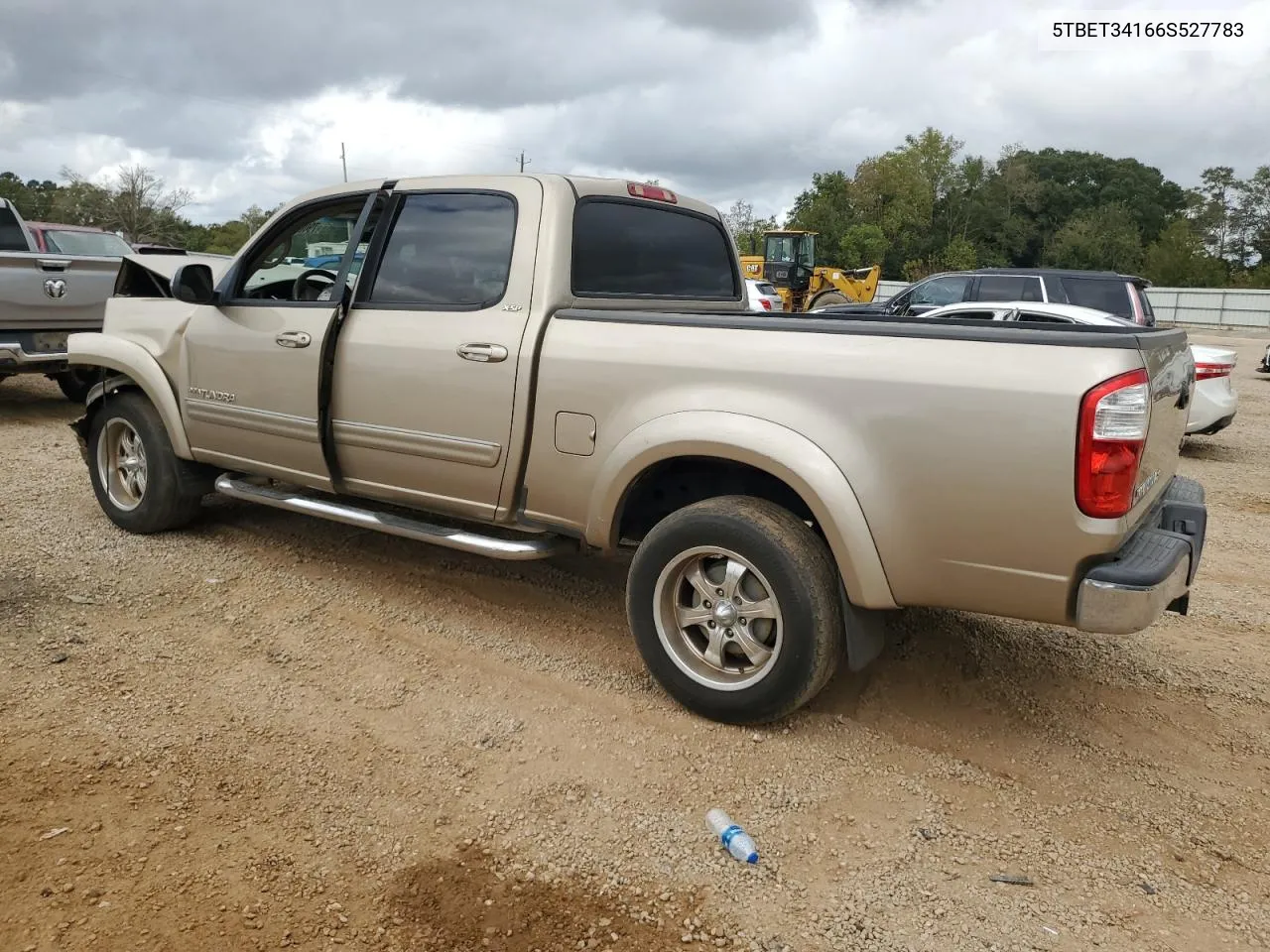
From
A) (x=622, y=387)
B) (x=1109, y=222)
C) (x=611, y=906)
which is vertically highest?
(x=1109, y=222)

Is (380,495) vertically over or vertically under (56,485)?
over

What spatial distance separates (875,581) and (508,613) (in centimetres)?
199

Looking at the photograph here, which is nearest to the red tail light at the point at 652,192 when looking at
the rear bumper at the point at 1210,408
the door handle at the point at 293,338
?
Result: the door handle at the point at 293,338

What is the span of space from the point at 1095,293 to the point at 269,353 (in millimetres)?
10536

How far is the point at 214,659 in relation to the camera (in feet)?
12.6

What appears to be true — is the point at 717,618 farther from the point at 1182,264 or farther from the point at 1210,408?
the point at 1182,264

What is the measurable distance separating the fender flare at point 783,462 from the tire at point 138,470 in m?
2.94

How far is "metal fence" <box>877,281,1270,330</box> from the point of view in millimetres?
34844

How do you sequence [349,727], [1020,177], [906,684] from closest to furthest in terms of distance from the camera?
[349,727], [906,684], [1020,177]

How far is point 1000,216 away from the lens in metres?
68.6

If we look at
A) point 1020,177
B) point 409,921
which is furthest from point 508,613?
point 1020,177

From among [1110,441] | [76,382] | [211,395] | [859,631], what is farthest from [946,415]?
[76,382]

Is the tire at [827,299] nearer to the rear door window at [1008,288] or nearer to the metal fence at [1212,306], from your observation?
the metal fence at [1212,306]

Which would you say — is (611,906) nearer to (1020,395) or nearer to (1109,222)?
(1020,395)
